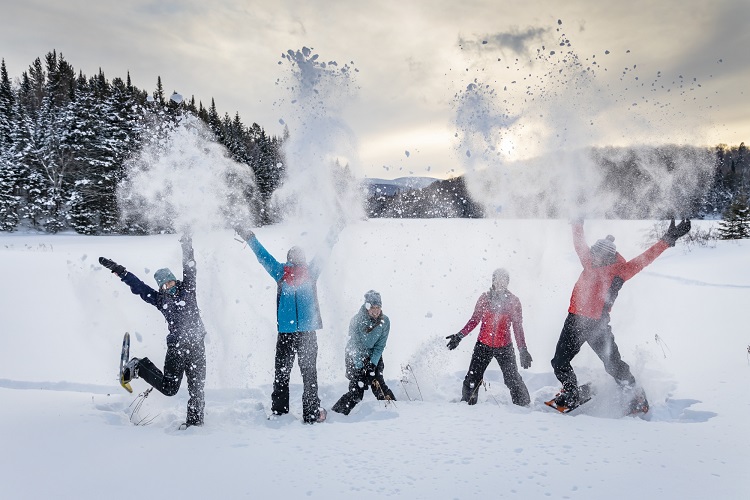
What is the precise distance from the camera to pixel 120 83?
121 ft

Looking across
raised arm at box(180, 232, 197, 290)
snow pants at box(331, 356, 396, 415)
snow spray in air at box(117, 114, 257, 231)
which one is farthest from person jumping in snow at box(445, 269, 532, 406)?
raised arm at box(180, 232, 197, 290)

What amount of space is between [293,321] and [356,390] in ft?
3.95

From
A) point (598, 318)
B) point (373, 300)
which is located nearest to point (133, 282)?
point (373, 300)

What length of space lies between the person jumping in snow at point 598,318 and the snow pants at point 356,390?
2.15 m

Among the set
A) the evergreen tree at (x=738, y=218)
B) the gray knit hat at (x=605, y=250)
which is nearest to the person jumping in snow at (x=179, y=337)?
the gray knit hat at (x=605, y=250)

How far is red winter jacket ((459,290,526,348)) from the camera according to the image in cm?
546

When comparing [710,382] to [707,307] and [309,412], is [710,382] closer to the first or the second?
[309,412]

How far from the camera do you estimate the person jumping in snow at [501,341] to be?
543 centimetres

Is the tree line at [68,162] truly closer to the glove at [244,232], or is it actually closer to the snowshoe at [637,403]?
the glove at [244,232]

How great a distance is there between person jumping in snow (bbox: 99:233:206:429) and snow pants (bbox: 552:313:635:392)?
427 cm

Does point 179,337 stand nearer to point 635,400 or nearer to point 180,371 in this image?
point 180,371

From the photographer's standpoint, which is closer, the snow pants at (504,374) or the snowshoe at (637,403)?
the snowshoe at (637,403)

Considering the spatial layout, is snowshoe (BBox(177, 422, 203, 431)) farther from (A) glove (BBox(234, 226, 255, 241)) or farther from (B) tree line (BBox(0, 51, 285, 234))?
(B) tree line (BBox(0, 51, 285, 234))

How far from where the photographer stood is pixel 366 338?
18.1ft
